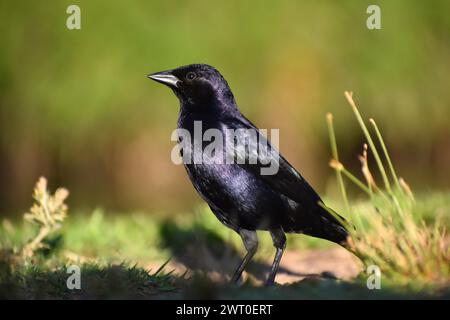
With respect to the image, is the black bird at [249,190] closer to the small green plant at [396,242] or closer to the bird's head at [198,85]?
the bird's head at [198,85]

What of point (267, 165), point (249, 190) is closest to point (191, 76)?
point (267, 165)

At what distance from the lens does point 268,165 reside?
14.5ft

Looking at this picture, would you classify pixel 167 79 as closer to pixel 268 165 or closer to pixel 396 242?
pixel 268 165

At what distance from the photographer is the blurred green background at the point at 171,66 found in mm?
9648

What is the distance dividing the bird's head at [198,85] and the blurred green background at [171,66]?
475 cm

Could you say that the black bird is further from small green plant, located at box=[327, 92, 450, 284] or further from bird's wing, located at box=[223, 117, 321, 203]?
small green plant, located at box=[327, 92, 450, 284]

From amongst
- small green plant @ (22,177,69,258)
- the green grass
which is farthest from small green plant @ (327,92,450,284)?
small green plant @ (22,177,69,258)

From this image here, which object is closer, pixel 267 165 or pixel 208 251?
pixel 267 165

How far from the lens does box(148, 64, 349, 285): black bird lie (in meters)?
4.24

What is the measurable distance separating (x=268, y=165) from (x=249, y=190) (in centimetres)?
22

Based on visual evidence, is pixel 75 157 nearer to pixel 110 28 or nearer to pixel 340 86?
pixel 110 28

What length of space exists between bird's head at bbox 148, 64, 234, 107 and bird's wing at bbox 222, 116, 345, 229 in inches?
10.9
